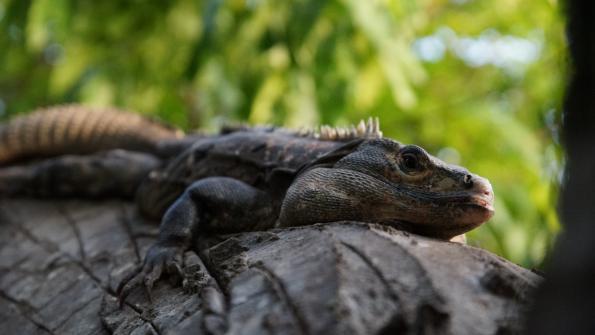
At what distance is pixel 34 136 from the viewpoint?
6.70 meters

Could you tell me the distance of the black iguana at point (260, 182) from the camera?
11.7 ft

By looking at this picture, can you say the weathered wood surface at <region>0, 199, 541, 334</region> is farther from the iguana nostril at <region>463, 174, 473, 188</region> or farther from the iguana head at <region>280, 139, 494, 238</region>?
the iguana nostril at <region>463, 174, 473, 188</region>

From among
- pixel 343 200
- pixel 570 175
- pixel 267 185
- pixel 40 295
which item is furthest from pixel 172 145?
pixel 570 175

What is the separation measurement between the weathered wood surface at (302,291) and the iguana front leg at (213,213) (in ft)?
0.50

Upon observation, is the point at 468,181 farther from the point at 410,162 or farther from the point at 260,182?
the point at 260,182

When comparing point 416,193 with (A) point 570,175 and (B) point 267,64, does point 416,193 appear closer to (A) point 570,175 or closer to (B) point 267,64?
(A) point 570,175

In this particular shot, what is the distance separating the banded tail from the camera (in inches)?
259

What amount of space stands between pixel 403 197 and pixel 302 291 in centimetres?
116

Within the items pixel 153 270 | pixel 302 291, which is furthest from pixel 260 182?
pixel 302 291

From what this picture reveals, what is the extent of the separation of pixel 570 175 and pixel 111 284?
10.1ft

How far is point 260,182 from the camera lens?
4523 millimetres

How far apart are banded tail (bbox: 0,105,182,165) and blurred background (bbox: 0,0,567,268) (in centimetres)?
53

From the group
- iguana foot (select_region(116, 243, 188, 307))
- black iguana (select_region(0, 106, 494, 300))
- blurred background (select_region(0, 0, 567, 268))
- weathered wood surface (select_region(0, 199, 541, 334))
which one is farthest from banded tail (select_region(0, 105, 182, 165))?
iguana foot (select_region(116, 243, 188, 307))

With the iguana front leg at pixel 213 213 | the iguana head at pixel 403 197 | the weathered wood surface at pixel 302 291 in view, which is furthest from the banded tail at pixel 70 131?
the iguana head at pixel 403 197
